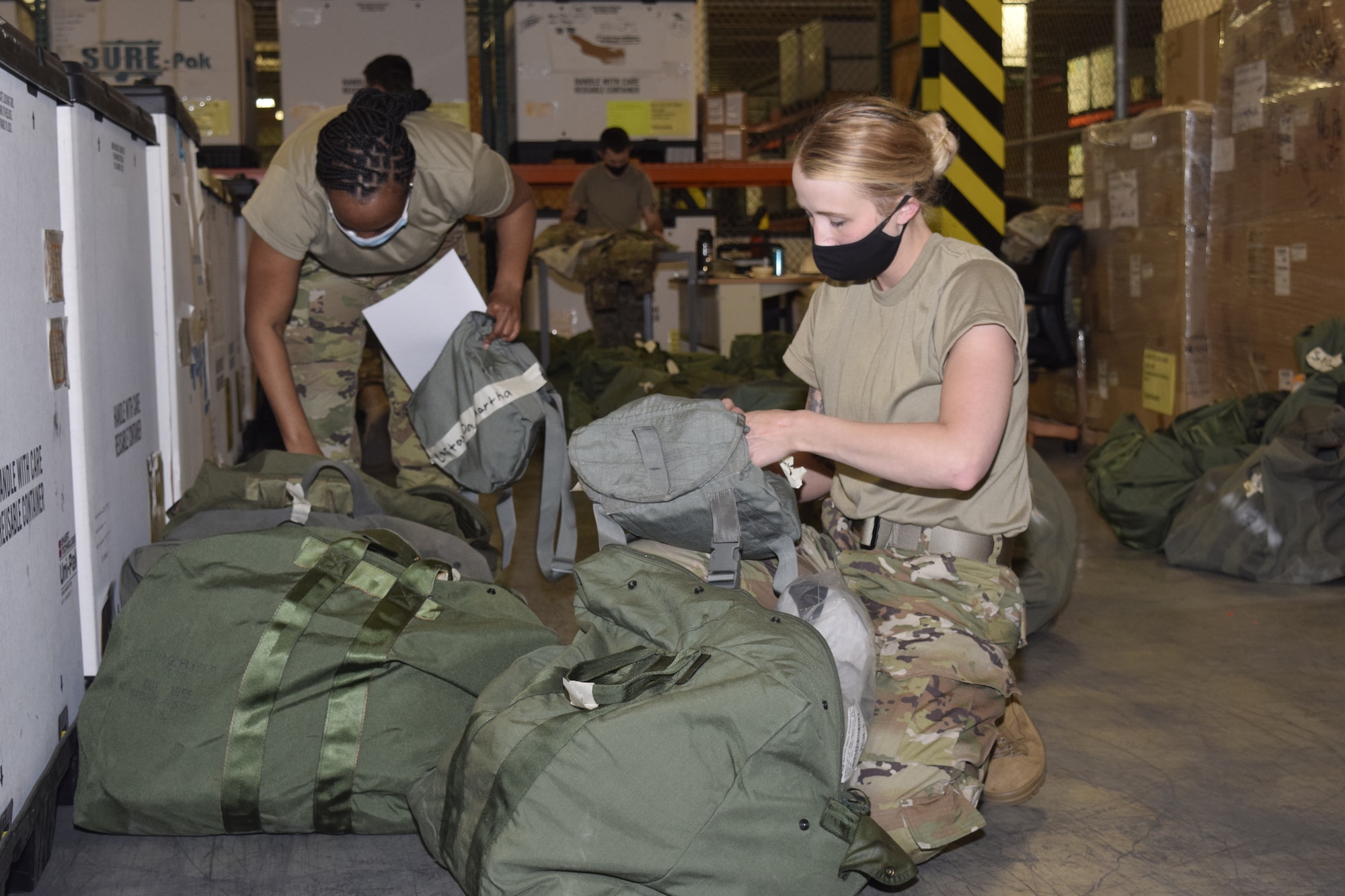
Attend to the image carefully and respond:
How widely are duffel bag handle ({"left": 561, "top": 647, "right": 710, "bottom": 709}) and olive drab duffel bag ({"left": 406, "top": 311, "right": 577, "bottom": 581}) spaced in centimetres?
112

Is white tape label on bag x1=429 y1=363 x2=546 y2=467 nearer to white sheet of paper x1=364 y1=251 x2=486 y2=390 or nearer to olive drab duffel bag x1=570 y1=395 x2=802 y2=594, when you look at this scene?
white sheet of paper x1=364 y1=251 x2=486 y2=390

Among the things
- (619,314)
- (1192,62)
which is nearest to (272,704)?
(1192,62)

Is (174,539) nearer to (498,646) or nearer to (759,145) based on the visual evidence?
(498,646)

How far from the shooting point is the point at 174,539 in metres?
2.39

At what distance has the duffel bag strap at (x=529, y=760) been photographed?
5.20ft

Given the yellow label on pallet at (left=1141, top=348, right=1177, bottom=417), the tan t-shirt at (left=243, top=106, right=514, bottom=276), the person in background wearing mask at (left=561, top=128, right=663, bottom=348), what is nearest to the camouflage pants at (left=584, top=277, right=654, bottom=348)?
the person in background wearing mask at (left=561, top=128, right=663, bottom=348)

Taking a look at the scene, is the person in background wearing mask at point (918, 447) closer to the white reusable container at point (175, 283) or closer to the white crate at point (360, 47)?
the white reusable container at point (175, 283)

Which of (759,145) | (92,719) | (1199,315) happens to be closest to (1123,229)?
(1199,315)

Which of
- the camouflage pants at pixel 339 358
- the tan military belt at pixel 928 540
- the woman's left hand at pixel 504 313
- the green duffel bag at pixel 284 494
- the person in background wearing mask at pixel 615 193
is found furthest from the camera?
the person in background wearing mask at pixel 615 193

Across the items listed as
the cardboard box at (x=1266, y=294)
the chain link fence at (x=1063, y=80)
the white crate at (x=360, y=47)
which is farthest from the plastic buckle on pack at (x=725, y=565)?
the chain link fence at (x=1063, y=80)

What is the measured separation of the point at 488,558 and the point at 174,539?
703 millimetres

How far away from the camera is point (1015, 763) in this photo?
2.23 metres

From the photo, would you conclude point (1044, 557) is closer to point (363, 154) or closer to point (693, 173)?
point (363, 154)

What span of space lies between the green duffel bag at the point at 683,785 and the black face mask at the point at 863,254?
2.04 feet
